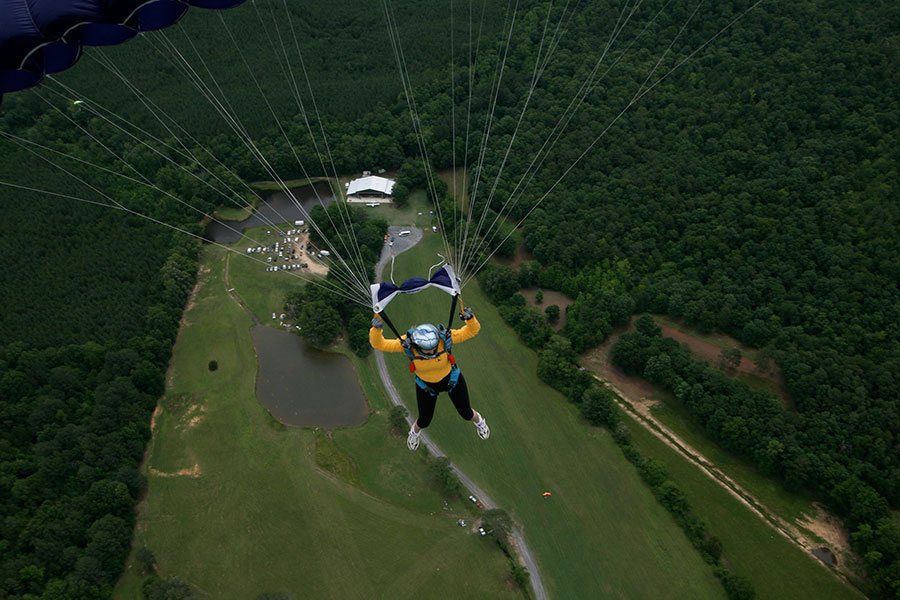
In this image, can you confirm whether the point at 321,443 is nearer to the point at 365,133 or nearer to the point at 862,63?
the point at 365,133

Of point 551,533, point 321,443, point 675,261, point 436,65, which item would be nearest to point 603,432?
point 551,533

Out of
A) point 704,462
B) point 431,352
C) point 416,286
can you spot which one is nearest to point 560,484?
point 704,462

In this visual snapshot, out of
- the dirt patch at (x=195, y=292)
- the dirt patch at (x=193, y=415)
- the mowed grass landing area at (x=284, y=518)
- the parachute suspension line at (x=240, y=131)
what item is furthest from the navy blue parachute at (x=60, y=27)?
the dirt patch at (x=195, y=292)

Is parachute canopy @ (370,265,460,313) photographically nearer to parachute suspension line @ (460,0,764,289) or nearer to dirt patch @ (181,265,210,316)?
parachute suspension line @ (460,0,764,289)

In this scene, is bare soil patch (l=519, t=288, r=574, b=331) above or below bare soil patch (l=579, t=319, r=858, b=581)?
above

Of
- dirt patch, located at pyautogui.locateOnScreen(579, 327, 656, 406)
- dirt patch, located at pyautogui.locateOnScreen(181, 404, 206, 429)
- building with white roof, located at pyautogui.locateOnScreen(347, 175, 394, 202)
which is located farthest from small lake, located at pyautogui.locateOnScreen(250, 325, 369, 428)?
building with white roof, located at pyautogui.locateOnScreen(347, 175, 394, 202)

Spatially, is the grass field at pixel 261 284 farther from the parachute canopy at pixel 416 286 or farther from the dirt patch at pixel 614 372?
the parachute canopy at pixel 416 286
